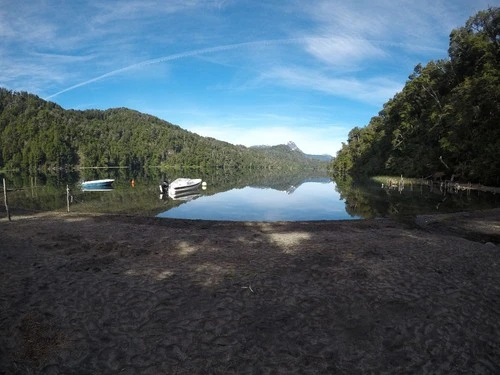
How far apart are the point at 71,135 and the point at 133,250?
678ft

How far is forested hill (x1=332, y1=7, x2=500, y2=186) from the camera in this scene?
49.4m

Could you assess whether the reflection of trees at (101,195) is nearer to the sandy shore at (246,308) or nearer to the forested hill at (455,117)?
the sandy shore at (246,308)

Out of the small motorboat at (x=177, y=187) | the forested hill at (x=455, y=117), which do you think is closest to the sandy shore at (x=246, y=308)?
the small motorboat at (x=177, y=187)

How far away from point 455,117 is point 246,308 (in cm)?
6207

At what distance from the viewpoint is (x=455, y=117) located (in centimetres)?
5703

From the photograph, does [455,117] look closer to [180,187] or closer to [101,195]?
[180,187]

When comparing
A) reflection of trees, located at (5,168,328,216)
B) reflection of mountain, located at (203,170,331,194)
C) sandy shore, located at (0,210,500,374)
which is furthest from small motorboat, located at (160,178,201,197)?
sandy shore, located at (0,210,500,374)

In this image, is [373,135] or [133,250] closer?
[133,250]

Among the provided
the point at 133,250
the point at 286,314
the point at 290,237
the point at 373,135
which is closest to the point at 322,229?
the point at 290,237

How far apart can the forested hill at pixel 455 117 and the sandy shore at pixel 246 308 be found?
4376 centimetres

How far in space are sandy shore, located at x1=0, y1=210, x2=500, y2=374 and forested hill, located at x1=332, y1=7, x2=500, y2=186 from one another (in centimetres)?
4376

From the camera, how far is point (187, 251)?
14.2 metres

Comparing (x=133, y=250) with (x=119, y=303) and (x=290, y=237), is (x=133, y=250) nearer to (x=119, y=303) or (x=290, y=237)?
(x=119, y=303)

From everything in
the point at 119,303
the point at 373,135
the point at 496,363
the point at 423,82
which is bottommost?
the point at 496,363
